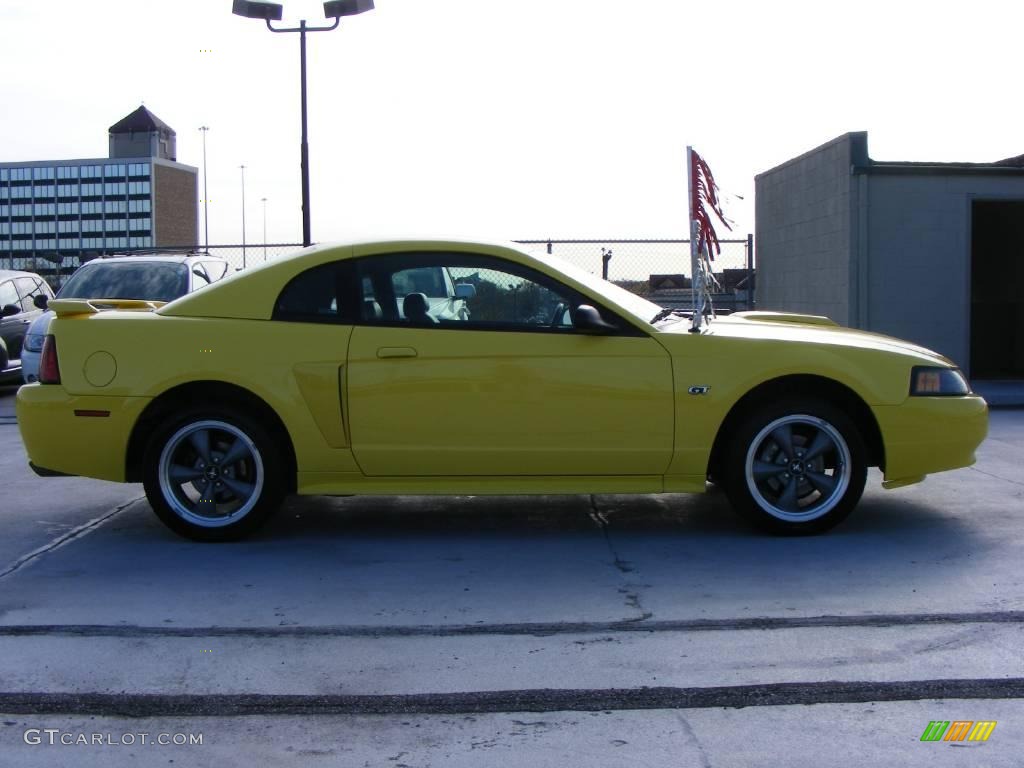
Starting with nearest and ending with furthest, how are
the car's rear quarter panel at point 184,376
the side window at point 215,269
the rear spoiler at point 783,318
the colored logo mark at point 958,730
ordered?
1. the colored logo mark at point 958,730
2. the car's rear quarter panel at point 184,376
3. the rear spoiler at point 783,318
4. the side window at point 215,269

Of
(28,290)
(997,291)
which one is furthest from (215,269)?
(997,291)

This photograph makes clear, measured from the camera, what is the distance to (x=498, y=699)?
3959 millimetres

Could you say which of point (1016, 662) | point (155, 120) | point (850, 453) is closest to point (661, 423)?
point (850, 453)

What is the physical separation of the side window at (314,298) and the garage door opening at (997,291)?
1159 centimetres

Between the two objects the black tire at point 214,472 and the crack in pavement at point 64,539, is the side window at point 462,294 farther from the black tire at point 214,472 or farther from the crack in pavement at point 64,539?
the crack in pavement at point 64,539

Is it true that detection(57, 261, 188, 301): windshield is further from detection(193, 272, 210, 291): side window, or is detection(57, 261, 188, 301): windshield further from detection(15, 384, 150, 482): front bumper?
detection(15, 384, 150, 482): front bumper

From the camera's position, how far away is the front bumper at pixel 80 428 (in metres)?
6.07

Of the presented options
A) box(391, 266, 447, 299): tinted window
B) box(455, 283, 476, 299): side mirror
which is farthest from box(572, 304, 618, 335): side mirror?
box(391, 266, 447, 299): tinted window

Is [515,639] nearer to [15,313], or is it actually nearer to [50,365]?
[50,365]

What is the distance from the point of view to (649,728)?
373 centimetres

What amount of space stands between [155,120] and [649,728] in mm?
113731

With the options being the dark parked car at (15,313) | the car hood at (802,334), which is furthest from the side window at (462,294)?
the dark parked car at (15,313)

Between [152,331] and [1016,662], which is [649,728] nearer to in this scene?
Answer: [1016,662]

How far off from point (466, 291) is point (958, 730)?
334 centimetres
